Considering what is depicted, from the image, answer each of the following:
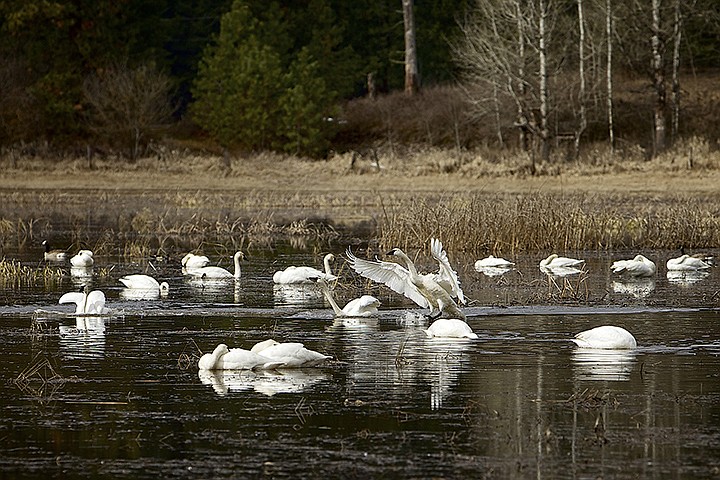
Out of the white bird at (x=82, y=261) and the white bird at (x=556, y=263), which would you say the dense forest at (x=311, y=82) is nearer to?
the white bird at (x=556, y=263)

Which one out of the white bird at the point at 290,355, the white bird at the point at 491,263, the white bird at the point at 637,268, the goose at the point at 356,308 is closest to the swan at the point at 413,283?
the goose at the point at 356,308

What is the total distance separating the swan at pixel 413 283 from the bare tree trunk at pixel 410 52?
37.5m

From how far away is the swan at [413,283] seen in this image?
567 inches

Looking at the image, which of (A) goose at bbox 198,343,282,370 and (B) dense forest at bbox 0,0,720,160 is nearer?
Answer: (A) goose at bbox 198,343,282,370

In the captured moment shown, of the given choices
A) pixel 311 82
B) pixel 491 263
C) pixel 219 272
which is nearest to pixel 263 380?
pixel 219 272

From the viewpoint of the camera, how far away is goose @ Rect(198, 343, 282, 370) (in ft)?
36.4

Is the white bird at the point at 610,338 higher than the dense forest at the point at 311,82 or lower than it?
lower

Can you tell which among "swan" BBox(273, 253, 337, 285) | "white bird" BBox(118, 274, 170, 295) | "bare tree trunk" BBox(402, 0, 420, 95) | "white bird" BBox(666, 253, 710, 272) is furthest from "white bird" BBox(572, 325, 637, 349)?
"bare tree trunk" BBox(402, 0, 420, 95)

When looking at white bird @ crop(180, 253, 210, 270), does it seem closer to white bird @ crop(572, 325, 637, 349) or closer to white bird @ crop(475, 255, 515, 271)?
white bird @ crop(475, 255, 515, 271)

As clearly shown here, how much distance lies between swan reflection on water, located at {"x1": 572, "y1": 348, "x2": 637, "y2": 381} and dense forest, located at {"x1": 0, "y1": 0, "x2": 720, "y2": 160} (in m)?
31.8

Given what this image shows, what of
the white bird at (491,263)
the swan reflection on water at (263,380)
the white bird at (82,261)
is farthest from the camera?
the white bird at (82,261)

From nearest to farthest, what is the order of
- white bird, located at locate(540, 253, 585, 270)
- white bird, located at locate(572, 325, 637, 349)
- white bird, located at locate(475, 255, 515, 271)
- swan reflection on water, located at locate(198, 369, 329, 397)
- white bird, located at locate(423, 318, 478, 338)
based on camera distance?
swan reflection on water, located at locate(198, 369, 329, 397), white bird, located at locate(572, 325, 637, 349), white bird, located at locate(423, 318, 478, 338), white bird, located at locate(540, 253, 585, 270), white bird, located at locate(475, 255, 515, 271)

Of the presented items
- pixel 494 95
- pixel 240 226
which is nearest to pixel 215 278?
pixel 240 226

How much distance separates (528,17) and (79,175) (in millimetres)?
15386
